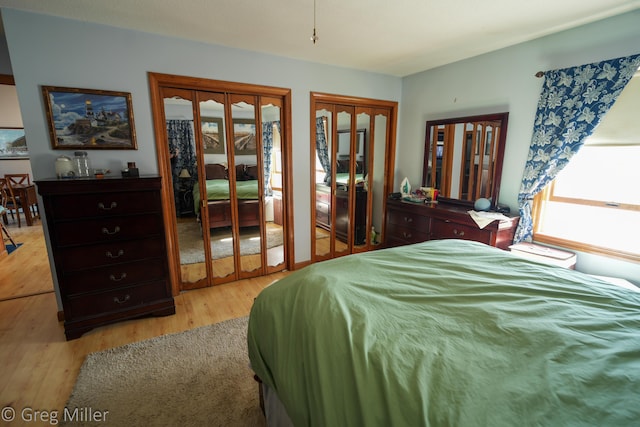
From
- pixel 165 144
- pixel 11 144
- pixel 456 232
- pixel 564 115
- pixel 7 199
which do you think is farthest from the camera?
pixel 11 144

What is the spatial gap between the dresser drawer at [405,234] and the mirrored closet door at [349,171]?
1.37 feet

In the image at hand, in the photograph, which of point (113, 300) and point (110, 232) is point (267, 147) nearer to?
point (110, 232)

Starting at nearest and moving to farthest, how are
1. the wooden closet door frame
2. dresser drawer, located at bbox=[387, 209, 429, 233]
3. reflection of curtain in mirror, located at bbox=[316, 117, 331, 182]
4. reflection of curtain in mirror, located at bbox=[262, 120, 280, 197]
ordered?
the wooden closet door frame, reflection of curtain in mirror, located at bbox=[262, 120, 280, 197], dresser drawer, located at bbox=[387, 209, 429, 233], reflection of curtain in mirror, located at bbox=[316, 117, 331, 182]

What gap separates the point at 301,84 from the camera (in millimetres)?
3229

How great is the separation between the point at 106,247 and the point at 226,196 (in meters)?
1.17

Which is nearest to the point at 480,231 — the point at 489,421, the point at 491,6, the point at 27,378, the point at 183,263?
the point at 491,6

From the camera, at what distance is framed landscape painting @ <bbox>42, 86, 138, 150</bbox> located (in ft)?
7.42

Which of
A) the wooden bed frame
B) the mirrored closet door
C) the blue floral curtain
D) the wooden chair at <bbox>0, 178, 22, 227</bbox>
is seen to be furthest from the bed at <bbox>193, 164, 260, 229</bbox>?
the wooden chair at <bbox>0, 178, 22, 227</bbox>

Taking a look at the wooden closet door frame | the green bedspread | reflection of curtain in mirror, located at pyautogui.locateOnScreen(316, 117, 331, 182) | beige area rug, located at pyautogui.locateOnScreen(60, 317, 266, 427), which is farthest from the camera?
reflection of curtain in mirror, located at pyautogui.locateOnScreen(316, 117, 331, 182)

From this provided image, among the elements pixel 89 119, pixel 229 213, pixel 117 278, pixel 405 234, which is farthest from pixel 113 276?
pixel 405 234

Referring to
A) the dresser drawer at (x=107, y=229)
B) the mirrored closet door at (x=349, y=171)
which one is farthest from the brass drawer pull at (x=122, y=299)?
the mirrored closet door at (x=349, y=171)

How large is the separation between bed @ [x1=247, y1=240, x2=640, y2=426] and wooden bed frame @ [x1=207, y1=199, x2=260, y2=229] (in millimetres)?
1837

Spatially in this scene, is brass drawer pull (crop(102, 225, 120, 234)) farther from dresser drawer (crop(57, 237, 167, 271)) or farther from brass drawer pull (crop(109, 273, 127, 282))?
brass drawer pull (crop(109, 273, 127, 282))

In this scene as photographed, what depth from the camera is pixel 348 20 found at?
7.43 feet
